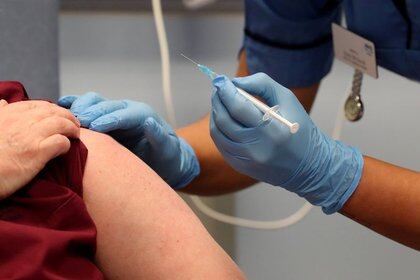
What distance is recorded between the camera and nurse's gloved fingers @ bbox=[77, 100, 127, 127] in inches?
39.9

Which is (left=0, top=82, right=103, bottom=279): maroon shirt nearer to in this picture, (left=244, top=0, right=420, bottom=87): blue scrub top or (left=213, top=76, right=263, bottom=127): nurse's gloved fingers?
(left=213, top=76, right=263, bottom=127): nurse's gloved fingers

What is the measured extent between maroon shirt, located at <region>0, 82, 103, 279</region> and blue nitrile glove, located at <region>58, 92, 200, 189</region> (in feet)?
0.43

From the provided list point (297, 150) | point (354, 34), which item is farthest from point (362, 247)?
point (297, 150)

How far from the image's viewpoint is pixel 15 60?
142cm

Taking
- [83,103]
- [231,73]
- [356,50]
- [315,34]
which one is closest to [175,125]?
[231,73]

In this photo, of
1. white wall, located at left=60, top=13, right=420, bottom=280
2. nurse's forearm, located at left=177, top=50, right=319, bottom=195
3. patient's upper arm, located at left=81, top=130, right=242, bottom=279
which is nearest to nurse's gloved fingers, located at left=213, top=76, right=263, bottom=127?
patient's upper arm, located at left=81, top=130, right=242, bottom=279

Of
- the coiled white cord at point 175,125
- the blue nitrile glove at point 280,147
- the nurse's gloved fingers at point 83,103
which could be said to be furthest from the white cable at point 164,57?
the blue nitrile glove at point 280,147

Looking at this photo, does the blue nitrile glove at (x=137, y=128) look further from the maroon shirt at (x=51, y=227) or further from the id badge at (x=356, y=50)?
the id badge at (x=356, y=50)

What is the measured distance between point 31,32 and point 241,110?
2.38 feet

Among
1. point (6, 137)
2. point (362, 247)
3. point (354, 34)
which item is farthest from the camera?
point (362, 247)

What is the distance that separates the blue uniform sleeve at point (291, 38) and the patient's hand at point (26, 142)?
0.69 m

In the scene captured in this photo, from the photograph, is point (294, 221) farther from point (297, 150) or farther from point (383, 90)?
point (297, 150)

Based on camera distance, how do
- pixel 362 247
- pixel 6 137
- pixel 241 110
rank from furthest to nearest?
pixel 362 247 < pixel 241 110 < pixel 6 137

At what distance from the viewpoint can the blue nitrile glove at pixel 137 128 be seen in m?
1.02
